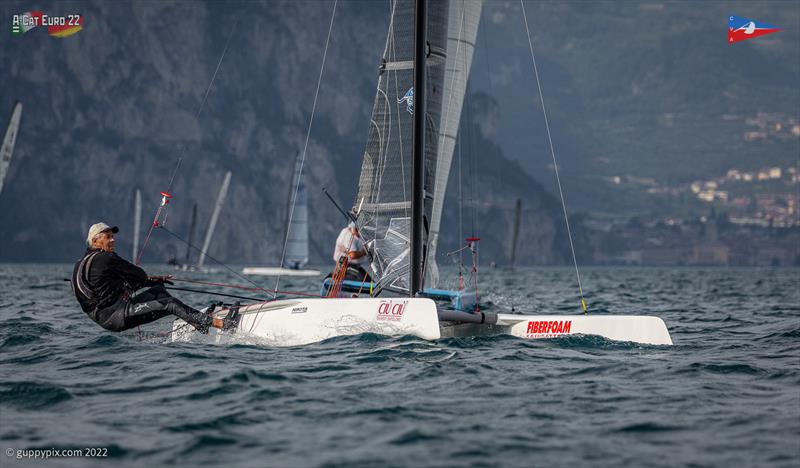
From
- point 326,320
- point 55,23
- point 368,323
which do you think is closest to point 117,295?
point 326,320

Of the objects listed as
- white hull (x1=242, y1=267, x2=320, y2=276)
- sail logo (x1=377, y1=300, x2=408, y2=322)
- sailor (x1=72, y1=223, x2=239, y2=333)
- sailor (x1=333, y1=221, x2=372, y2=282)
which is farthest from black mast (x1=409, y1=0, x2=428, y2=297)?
white hull (x1=242, y1=267, x2=320, y2=276)

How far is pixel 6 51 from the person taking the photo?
18975 cm

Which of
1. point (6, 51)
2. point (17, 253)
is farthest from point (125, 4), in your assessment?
point (17, 253)

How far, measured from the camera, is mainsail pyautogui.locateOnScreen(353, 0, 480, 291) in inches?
612

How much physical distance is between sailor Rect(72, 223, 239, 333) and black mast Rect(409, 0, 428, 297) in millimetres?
3594

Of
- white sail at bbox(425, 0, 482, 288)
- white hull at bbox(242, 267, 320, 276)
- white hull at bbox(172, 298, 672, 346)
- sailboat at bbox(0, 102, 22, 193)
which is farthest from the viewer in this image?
white hull at bbox(242, 267, 320, 276)

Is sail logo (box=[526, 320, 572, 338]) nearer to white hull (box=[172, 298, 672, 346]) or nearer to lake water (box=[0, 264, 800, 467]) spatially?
white hull (box=[172, 298, 672, 346])

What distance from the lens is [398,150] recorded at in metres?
15.7

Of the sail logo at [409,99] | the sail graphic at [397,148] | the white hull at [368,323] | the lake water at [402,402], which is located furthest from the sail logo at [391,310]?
the sail logo at [409,99]

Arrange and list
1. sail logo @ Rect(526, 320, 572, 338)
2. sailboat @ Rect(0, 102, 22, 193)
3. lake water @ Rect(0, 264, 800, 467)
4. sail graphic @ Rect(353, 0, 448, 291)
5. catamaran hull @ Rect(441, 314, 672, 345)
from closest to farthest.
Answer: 1. lake water @ Rect(0, 264, 800, 467)
2. catamaran hull @ Rect(441, 314, 672, 345)
3. sail logo @ Rect(526, 320, 572, 338)
4. sail graphic @ Rect(353, 0, 448, 291)
5. sailboat @ Rect(0, 102, 22, 193)

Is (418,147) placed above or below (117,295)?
above

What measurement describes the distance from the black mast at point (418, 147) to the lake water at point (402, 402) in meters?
1.84

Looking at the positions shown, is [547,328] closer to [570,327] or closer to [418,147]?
[570,327]

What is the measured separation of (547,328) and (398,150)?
156 inches
